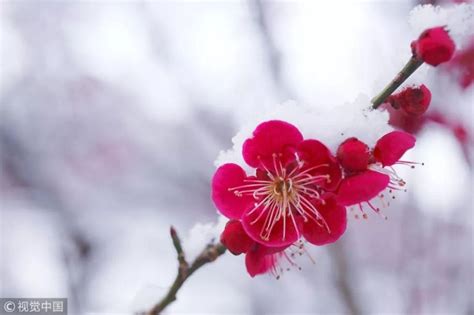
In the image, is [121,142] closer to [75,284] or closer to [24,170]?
[24,170]

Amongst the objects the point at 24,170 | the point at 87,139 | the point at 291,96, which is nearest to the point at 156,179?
the point at 87,139

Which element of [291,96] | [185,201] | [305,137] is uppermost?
[185,201]

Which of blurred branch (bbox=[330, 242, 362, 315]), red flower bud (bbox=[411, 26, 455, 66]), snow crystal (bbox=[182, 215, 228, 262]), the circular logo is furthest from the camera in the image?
blurred branch (bbox=[330, 242, 362, 315])

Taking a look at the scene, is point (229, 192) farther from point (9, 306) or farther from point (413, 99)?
point (9, 306)

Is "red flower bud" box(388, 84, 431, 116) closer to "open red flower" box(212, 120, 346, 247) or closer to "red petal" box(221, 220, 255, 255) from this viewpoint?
"open red flower" box(212, 120, 346, 247)

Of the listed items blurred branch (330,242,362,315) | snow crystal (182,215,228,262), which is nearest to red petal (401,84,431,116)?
snow crystal (182,215,228,262)

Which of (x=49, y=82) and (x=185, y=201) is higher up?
(x=49, y=82)

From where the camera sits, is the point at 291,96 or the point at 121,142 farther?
the point at 121,142
